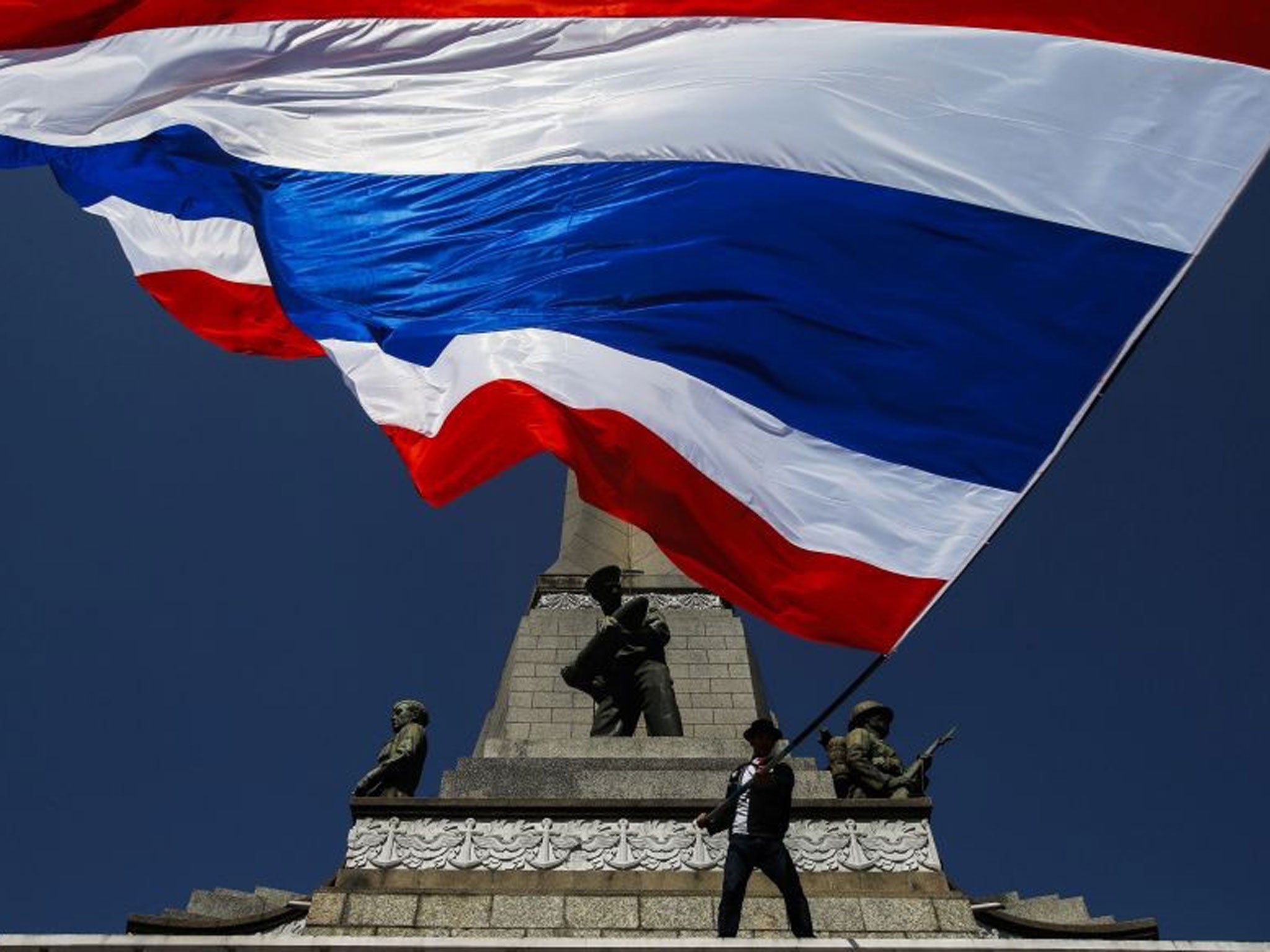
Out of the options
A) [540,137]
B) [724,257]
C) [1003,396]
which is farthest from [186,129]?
[1003,396]

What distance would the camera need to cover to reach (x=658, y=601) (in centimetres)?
1670

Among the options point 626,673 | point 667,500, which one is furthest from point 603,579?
point 667,500

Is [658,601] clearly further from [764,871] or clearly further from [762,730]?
[764,871]

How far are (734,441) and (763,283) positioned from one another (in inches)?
37.6

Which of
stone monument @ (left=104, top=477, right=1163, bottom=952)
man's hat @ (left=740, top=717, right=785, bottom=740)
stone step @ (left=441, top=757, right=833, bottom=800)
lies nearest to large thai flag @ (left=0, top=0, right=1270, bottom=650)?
man's hat @ (left=740, top=717, right=785, bottom=740)

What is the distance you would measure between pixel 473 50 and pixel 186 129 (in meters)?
2.08

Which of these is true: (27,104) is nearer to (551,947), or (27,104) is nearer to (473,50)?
(473,50)

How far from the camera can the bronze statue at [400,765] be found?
10.9m

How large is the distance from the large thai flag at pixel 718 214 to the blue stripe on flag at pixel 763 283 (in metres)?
0.02

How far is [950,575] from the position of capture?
6.05 metres

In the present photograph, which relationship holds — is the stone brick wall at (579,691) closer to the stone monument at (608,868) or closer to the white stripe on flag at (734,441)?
the stone monument at (608,868)

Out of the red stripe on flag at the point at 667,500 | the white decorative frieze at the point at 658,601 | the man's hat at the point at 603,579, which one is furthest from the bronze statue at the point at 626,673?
the red stripe on flag at the point at 667,500

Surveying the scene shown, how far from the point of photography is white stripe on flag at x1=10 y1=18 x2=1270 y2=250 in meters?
6.32

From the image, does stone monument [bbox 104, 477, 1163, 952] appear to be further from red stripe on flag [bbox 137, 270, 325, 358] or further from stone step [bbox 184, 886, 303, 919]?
red stripe on flag [bbox 137, 270, 325, 358]
